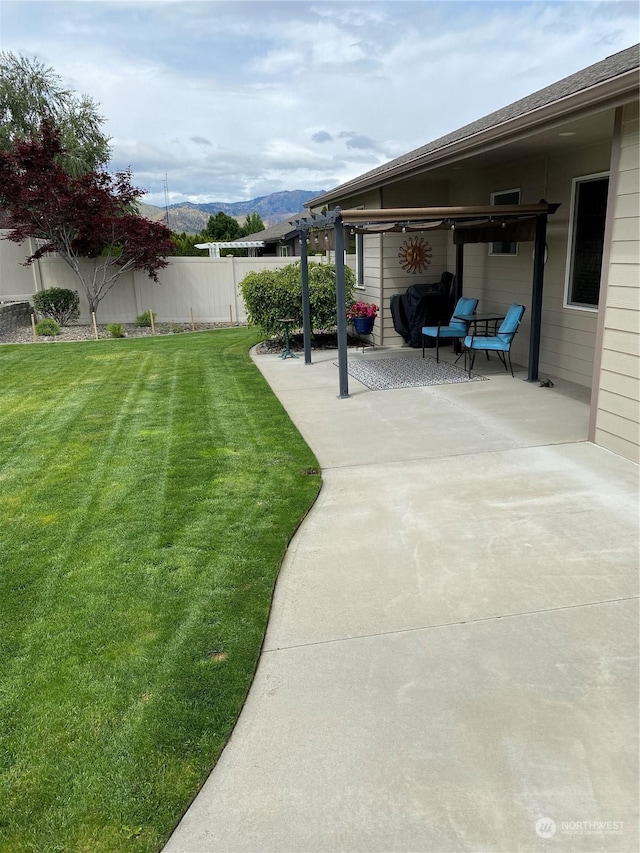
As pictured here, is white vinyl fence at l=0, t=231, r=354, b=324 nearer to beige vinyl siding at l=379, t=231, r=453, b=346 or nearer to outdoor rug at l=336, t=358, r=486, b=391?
beige vinyl siding at l=379, t=231, r=453, b=346

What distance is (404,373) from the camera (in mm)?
8312

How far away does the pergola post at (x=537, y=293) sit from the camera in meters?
7.18

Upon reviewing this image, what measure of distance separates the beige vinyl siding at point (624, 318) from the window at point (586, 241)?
2.04 m

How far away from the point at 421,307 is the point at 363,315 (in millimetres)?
1145

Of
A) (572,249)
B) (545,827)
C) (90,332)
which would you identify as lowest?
(545,827)

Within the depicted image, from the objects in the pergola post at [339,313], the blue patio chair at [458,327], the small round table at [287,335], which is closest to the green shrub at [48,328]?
the small round table at [287,335]

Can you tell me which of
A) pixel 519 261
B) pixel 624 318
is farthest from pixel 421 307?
pixel 624 318

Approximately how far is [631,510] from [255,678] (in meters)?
2.68

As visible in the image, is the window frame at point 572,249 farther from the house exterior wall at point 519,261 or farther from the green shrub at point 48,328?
the green shrub at point 48,328

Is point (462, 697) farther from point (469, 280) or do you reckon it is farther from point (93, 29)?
point (93, 29)

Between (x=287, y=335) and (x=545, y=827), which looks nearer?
(x=545, y=827)

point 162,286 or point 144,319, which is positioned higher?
point 162,286

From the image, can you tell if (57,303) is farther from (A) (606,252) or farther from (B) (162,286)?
(A) (606,252)

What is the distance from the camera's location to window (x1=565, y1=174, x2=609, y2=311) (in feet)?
22.0
